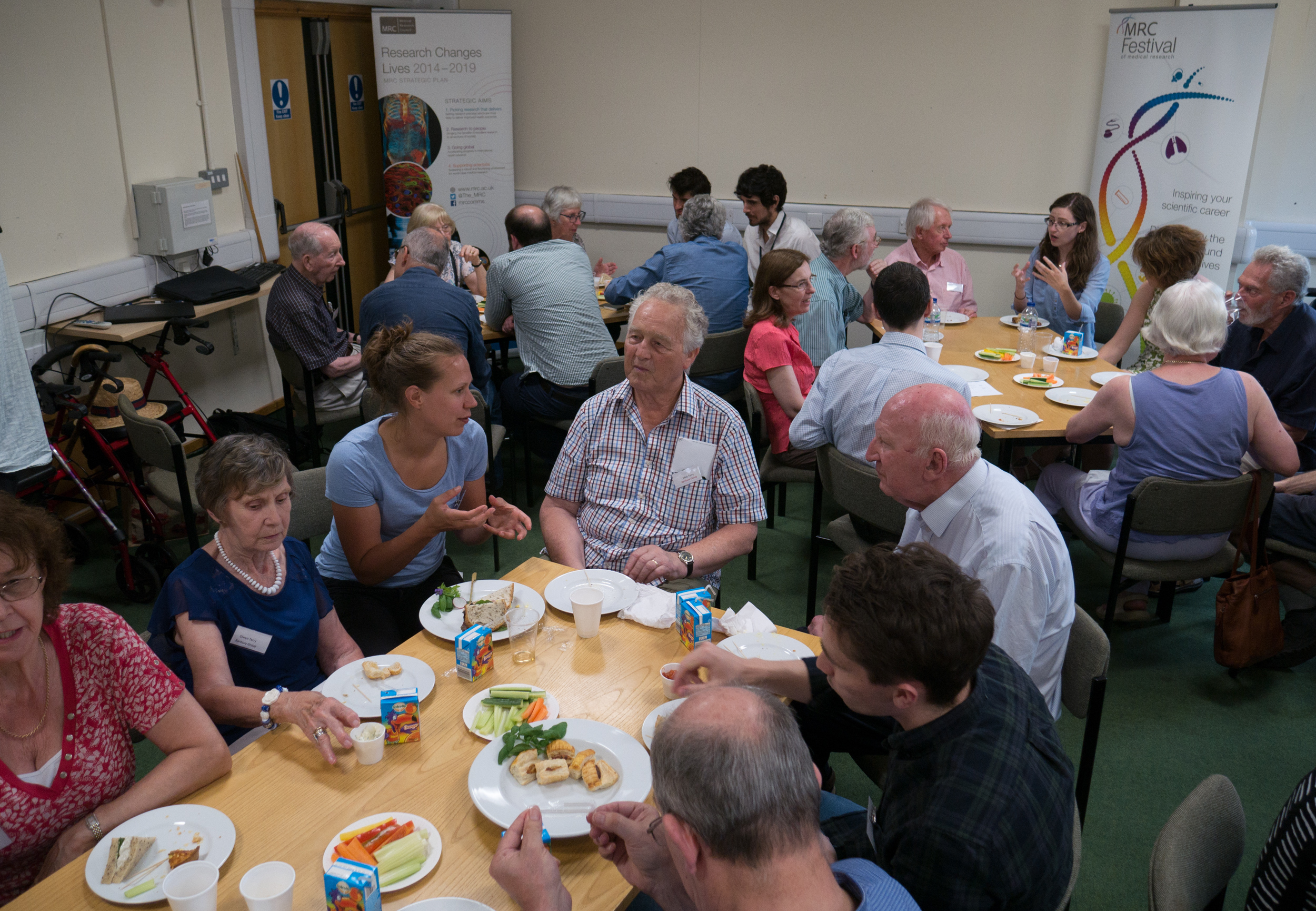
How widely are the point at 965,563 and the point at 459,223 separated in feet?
19.9

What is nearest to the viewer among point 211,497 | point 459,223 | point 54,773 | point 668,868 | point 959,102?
point 668,868

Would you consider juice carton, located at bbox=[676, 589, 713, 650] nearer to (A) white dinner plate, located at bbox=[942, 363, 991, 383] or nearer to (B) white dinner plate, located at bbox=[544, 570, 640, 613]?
(B) white dinner plate, located at bbox=[544, 570, 640, 613]

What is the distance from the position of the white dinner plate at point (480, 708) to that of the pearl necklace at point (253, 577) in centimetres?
59

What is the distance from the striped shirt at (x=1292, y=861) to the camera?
5.14 feet

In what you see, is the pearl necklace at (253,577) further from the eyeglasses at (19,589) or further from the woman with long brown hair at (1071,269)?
the woman with long brown hair at (1071,269)

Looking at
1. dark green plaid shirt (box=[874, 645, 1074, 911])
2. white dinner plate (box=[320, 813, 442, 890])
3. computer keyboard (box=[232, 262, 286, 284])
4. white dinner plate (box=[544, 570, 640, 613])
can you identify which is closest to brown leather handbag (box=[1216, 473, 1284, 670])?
dark green plaid shirt (box=[874, 645, 1074, 911])

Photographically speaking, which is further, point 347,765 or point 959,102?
point 959,102

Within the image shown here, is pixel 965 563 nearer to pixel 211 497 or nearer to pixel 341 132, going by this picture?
pixel 211 497

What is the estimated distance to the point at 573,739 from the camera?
1896 millimetres

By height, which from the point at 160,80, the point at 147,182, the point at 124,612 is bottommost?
the point at 124,612

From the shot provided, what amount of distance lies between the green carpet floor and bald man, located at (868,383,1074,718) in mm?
727

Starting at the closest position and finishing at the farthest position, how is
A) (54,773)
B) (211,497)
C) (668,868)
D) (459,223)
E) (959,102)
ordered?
(668,868)
(54,773)
(211,497)
(959,102)
(459,223)

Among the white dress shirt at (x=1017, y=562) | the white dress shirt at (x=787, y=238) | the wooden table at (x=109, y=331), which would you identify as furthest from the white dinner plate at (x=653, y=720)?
the white dress shirt at (x=787, y=238)

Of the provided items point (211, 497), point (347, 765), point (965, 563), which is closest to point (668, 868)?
point (347, 765)
